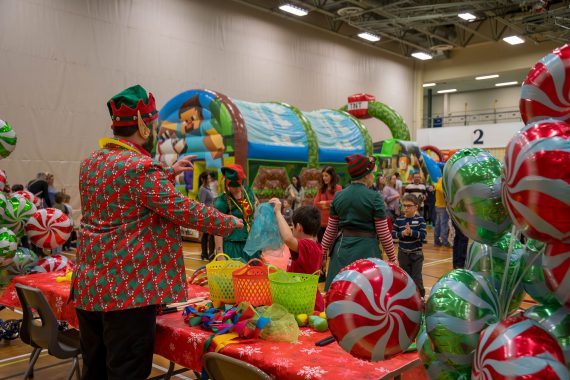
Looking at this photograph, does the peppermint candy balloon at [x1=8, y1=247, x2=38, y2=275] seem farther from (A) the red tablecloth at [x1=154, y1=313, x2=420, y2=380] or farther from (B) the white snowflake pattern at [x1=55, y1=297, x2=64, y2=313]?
(A) the red tablecloth at [x1=154, y1=313, x2=420, y2=380]

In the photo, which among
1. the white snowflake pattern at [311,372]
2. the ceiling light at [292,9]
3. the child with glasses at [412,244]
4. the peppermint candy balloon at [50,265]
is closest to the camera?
the white snowflake pattern at [311,372]

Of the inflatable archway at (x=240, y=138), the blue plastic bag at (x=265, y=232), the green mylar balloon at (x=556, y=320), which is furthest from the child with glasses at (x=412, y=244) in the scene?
A: the inflatable archway at (x=240, y=138)

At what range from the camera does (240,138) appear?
8.73 meters

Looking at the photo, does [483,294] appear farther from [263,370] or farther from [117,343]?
[117,343]

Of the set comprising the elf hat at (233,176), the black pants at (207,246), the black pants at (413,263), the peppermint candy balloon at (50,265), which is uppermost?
the elf hat at (233,176)

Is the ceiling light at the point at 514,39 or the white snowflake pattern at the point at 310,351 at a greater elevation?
the ceiling light at the point at 514,39

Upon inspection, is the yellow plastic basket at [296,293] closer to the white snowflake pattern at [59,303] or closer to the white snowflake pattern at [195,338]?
the white snowflake pattern at [195,338]

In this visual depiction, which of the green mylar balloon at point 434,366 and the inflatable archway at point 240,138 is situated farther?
the inflatable archway at point 240,138

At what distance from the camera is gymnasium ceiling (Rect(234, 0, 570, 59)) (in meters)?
13.9

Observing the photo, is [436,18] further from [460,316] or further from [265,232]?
[460,316]

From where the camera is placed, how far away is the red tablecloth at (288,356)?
164 cm

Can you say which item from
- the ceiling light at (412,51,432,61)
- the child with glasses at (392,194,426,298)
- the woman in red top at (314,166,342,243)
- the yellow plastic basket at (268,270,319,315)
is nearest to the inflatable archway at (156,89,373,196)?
the woman in red top at (314,166,342,243)

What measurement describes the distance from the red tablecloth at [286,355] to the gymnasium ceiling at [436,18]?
12527mm

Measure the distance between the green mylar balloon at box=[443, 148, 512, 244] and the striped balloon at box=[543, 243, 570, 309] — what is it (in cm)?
19
